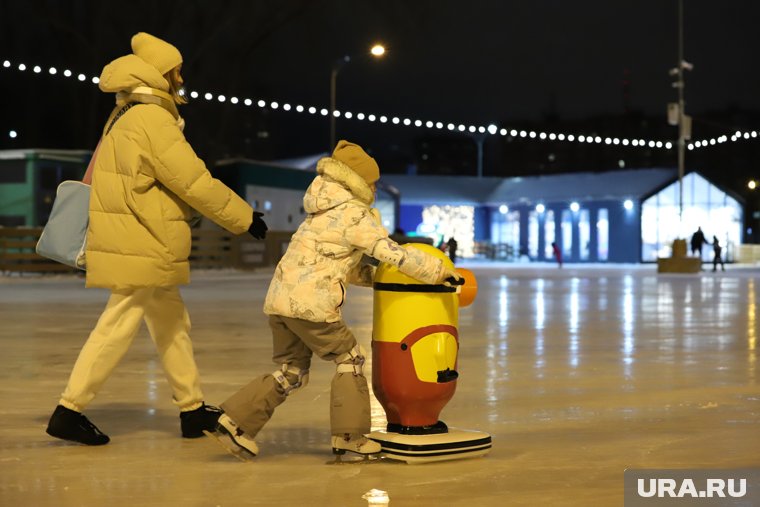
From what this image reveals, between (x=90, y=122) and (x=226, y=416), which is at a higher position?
(x=90, y=122)

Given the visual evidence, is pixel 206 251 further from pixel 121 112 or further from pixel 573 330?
pixel 121 112

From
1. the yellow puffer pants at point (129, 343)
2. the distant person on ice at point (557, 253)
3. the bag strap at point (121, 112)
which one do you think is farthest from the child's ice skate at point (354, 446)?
the distant person on ice at point (557, 253)

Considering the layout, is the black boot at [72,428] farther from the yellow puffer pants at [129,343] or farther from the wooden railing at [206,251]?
the wooden railing at [206,251]

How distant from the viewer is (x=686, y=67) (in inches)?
1368

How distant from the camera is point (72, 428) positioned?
5102mm

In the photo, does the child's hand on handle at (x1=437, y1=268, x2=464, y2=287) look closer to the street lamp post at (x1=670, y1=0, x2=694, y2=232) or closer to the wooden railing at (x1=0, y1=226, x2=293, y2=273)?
the wooden railing at (x1=0, y1=226, x2=293, y2=273)

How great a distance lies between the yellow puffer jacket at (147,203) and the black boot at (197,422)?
609 millimetres

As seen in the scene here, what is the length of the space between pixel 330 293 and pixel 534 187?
161ft

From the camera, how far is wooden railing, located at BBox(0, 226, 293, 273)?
28641 millimetres

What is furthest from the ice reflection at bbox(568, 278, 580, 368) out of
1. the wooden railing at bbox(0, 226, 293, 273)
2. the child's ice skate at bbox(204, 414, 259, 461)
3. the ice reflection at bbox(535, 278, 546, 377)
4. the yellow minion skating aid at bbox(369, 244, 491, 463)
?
the wooden railing at bbox(0, 226, 293, 273)

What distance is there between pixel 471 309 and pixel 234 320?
3669 millimetres

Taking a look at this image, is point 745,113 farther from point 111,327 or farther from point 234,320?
point 111,327

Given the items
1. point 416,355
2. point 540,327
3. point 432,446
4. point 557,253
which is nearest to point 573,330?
point 540,327

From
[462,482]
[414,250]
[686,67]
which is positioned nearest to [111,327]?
[414,250]
